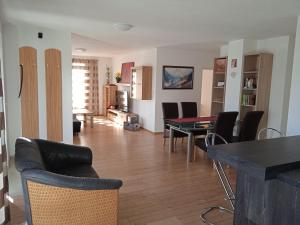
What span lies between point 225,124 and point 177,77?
3181mm

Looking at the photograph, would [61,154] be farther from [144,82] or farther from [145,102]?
[145,102]

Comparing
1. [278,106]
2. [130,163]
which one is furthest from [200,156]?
[278,106]

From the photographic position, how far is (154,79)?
6637 millimetres

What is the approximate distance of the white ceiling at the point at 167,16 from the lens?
287 centimetres

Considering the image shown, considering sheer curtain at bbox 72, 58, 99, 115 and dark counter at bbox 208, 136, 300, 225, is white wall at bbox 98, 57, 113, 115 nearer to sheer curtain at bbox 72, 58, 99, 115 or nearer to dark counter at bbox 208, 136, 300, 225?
sheer curtain at bbox 72, 58, 99, 115

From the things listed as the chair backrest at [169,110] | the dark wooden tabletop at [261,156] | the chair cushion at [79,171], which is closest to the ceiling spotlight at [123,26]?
the chair backrest at [169,110]

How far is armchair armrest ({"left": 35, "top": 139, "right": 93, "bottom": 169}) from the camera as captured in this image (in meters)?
2.71

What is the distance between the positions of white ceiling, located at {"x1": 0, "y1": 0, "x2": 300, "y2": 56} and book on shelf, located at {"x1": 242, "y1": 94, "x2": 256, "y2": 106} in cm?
115

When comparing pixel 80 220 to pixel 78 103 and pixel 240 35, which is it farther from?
pixel 78 103

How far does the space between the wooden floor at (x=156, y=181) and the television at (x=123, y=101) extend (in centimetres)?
246

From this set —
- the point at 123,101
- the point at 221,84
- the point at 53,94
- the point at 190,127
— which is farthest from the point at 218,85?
the point at 123,101

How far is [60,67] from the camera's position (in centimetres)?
468

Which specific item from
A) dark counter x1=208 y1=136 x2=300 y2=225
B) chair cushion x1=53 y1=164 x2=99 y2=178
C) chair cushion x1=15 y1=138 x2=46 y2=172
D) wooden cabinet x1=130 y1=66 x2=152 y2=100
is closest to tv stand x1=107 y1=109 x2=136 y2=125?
wooden cabinet x1=130 y1=66 x2=152 y2=100

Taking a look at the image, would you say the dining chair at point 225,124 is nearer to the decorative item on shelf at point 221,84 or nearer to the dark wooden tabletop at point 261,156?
the dark wooden tabletop at point 261,156
